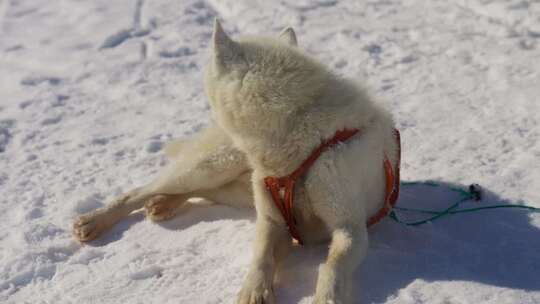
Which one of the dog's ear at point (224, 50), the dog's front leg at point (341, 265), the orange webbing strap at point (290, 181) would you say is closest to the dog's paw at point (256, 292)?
the dog's front leg at point (341, 265)

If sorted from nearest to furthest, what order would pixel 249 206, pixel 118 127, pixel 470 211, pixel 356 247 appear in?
1. pixel 356 247
2. pixel 470 211
3. pixel 249 206
4. pixel 118 127

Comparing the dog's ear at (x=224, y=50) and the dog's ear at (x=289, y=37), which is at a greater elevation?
the dog's ear at (x=224, y=50)

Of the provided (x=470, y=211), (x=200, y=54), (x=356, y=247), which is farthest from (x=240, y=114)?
(x=200, y=54)

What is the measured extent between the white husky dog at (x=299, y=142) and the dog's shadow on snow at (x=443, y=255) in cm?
13

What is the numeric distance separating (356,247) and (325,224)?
10.1 inches

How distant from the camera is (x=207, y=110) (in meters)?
5.87

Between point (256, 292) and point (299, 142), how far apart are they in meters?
0.77

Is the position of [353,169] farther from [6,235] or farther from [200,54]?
[200,54]

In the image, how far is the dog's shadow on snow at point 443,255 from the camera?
3270mm

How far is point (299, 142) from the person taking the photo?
11.0 feet

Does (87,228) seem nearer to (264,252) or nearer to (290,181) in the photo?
(264,252)

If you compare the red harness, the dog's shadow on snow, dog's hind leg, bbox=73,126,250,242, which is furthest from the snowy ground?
the red harness

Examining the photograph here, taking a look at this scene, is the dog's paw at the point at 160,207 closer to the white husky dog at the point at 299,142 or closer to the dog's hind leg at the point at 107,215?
the dog's hind leg at the point at 107,215

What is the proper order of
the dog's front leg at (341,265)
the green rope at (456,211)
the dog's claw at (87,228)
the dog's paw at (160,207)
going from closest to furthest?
1. the dog's front leg at (341,265)
2. the green rope at (456,211)
3. the dog's claw at (87,228)
4. the dog's paw at (160,207)
